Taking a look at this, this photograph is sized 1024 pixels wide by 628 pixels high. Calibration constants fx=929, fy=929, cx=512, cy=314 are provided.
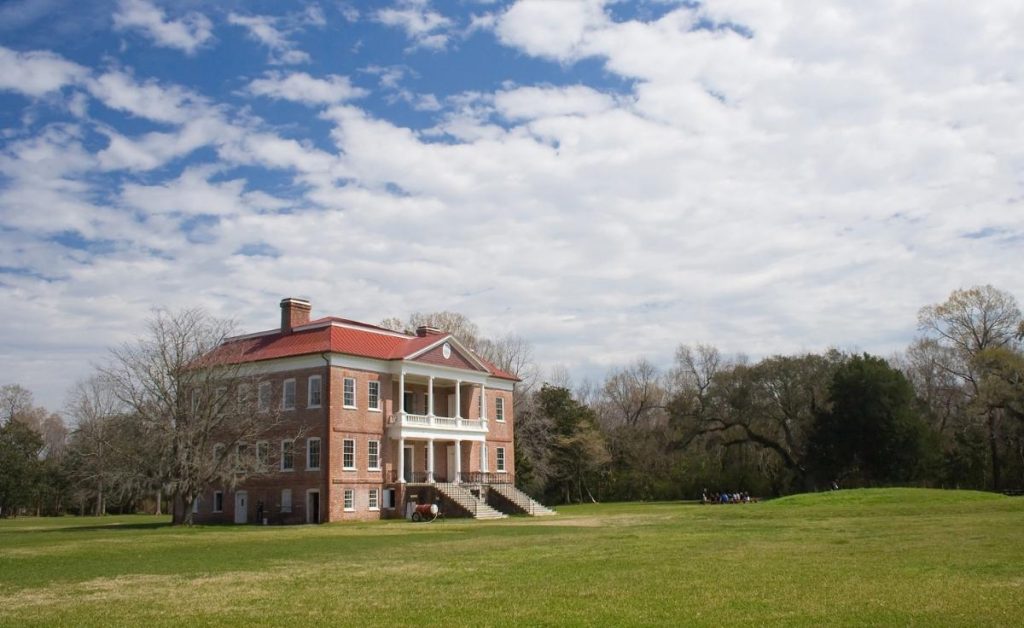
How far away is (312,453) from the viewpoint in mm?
→ 48969

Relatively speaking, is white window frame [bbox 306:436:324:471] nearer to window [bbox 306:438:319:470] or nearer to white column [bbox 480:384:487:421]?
window [bbox 306:438:319:470]

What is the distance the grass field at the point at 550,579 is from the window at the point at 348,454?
19.6m

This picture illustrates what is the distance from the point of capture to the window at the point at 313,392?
49.3 metres

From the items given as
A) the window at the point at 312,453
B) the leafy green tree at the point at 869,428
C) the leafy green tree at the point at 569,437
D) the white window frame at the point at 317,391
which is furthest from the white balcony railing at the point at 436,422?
the leafy green tree at the point at 869,428

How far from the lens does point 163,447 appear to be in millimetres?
42062

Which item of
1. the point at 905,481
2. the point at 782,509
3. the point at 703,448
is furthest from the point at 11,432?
the point at 905,481

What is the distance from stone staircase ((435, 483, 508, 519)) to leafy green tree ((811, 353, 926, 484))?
2776 centimetres

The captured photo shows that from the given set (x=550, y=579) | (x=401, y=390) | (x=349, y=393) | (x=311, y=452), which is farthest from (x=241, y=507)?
(x=550, y=579)

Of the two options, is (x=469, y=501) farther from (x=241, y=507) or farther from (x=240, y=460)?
(x=241, y=507)

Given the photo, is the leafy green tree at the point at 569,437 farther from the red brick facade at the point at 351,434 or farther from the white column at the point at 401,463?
the white column at the point at 401,463

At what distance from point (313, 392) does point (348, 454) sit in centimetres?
379

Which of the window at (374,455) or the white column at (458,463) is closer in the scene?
the window at (374,455)

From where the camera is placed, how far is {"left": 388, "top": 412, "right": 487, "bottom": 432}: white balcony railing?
170ft

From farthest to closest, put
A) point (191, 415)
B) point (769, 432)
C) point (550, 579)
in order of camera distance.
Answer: point (769, 432)
point (191, 415)
point (550, 579)
